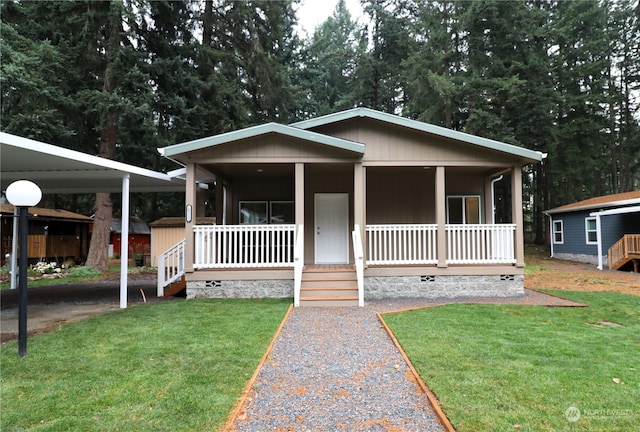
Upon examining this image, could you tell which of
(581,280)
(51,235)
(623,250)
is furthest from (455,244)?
(51,235)

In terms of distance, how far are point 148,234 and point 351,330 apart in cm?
2086

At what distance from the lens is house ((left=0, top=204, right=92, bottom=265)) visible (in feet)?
55.0

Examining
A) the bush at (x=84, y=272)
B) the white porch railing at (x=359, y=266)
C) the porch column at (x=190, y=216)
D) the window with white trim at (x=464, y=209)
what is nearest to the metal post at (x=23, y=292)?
the porch column at (x=190, y=216)

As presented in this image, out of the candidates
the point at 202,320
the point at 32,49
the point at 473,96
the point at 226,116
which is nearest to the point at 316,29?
the point at 473,96

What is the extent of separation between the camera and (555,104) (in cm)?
1950

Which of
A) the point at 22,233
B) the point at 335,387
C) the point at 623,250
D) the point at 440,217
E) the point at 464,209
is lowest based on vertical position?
the point at 335,387

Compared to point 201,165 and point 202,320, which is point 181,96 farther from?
point 202,320

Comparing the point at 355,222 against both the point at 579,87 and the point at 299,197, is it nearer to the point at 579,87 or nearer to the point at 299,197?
the point at 299,197

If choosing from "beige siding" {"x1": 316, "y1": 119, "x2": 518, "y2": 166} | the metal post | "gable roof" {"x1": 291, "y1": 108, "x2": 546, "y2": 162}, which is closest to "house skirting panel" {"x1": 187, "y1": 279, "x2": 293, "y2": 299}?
"beige siding" {"x1": 316, "y1": 119, "x2": 518, "y2": 166}

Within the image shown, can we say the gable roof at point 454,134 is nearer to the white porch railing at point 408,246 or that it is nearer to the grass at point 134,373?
the white porch railing at point 408,246

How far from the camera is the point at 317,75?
24.8 m

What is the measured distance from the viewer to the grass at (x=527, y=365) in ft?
9.31

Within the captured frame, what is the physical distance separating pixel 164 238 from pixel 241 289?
10.9 metres

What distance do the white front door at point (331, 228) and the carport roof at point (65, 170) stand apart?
3.59 meters
